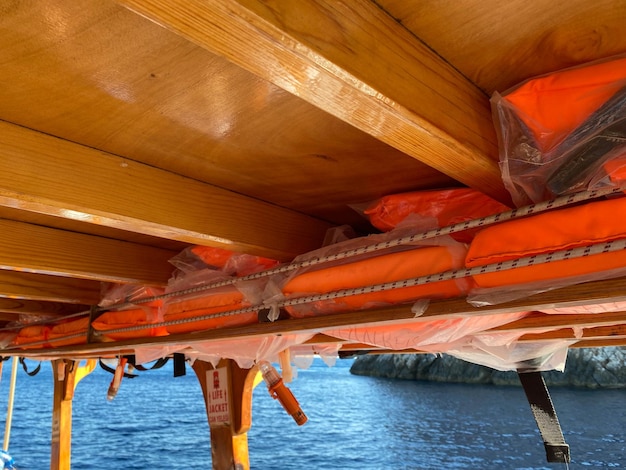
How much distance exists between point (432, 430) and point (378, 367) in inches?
714

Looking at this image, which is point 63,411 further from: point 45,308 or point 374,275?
point 374,275

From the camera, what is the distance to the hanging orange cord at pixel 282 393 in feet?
13.1

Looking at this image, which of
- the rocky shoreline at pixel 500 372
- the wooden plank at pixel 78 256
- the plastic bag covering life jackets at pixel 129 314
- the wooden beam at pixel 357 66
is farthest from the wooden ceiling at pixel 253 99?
the rocky shoreline at pixel 500 372

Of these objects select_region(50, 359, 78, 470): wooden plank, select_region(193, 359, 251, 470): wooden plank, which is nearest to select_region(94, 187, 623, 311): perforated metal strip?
select_region(193, 359, 251, 470): wooden plank

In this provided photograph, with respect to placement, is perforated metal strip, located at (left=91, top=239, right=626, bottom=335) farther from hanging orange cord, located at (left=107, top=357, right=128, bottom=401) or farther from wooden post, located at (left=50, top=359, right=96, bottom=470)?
wooden post, located at (left=50, top=359, right=96, bottom=470)

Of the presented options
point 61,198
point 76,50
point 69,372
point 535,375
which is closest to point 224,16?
point 76,50

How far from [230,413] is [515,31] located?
423 cm

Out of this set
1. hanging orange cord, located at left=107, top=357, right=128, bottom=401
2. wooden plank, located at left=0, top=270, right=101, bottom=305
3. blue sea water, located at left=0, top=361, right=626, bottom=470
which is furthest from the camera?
blue sea water, located at left=0, top=361, right=626, bottom=470

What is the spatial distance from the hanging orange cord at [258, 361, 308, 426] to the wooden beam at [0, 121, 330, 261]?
86.6 inches

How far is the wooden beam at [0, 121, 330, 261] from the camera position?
1428mm

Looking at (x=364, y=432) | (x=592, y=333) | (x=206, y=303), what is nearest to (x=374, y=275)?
(x=206, y=303)

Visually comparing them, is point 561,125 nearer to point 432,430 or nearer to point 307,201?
point 307,201

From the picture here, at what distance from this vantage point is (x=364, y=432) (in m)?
21.0

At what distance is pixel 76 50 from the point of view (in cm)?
113
